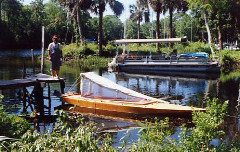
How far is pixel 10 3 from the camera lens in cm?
Result: 7225

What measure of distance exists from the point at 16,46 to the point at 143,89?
193 feet

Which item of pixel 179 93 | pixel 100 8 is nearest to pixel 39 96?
pixel 179 93

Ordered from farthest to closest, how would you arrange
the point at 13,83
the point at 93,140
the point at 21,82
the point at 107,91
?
the point at 107,91
the point at 21,82
the point at 13,83
the point at 93,140

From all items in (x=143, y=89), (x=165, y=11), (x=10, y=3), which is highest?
(x=10, y=3)

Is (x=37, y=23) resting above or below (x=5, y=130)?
above

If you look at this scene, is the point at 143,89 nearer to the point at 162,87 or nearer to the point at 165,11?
the point at 162,87

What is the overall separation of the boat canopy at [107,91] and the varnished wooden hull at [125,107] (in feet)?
0.99

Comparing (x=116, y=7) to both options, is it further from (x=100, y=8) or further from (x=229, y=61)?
(x=229, y=61)

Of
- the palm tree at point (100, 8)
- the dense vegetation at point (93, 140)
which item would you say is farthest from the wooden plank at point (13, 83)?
the palm tree at point (100, 8)

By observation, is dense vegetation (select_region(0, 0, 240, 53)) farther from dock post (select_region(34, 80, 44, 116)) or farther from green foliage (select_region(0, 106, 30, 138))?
green foliage (select_region(0, 106, 30, 138))

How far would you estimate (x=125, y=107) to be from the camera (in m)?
14.0

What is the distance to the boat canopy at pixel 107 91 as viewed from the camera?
47.3ft

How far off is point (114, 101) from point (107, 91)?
24.8 inches

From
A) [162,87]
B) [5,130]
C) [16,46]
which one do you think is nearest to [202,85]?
[162,87]
